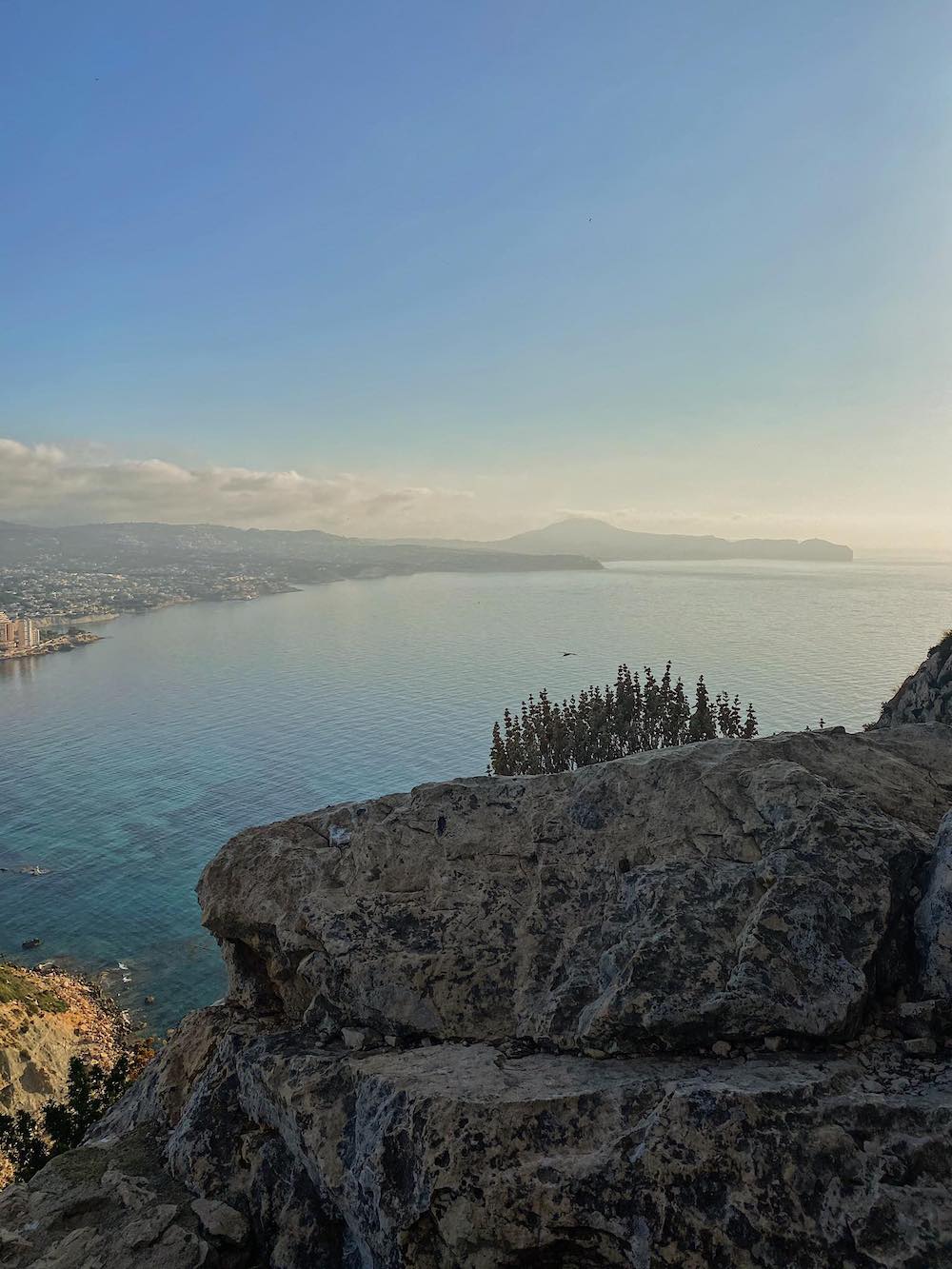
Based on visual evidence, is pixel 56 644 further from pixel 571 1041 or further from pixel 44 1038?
pixel 571 1041

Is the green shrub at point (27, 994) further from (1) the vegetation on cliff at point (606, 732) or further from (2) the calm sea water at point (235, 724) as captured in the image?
(1) the vegetation on cliff at point (606, 732)

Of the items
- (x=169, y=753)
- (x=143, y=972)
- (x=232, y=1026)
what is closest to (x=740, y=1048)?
(x=232, y=1026)

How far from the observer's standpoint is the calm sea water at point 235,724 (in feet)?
173

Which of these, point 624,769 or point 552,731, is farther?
point 552,731

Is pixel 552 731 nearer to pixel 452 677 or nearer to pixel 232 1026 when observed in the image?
pixel 232 1026

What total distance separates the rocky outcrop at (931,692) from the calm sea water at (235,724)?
3799cm

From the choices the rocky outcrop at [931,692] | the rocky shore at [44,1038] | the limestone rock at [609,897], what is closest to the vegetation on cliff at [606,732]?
the rocky outcrop at [931,692]

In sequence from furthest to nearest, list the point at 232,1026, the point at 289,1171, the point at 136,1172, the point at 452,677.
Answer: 1. the point at 452,677
2. the point at 232,1026
3. the point at 136,1172
4. the point at 289,1171

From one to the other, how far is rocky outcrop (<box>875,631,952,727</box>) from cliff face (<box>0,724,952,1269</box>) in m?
19.9

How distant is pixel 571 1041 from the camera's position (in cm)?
780

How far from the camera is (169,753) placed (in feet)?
294

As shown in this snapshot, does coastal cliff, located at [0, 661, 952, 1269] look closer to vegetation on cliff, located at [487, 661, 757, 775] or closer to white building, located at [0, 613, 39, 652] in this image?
vegetation on cliff, located at [487, 661, 757, 775]

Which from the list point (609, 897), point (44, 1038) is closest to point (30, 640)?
point (44, 1038)

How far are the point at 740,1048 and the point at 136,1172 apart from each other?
7320 millimetres
